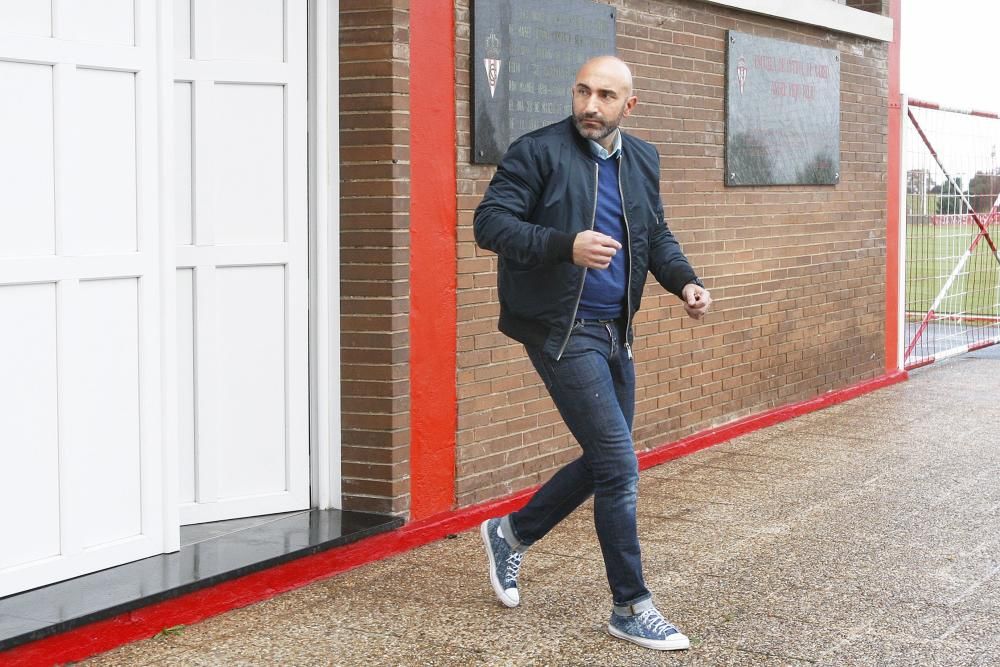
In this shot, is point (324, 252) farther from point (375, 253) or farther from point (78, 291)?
point (78, 291)

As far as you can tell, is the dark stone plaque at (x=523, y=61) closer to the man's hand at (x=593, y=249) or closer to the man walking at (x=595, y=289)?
the man walking at (x=595, y=289)

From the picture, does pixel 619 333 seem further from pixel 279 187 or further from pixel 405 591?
pixel 279 187

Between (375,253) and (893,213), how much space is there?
649 cm

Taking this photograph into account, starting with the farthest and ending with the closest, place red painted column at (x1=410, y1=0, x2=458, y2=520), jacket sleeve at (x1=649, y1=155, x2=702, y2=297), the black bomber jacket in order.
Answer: red painted column at (x1=410, y1=0, x2=458, y2=520) < jacket sleeve at (x1=649, y1=155, x2=702, y2=297) < the black bomber jacket

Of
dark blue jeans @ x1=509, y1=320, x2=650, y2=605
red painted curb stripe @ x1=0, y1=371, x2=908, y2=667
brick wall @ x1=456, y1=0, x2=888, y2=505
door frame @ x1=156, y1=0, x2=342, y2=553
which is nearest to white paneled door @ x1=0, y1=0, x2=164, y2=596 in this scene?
red painted curb stripe @ x1=0, y1=371, x2=908, y2=667

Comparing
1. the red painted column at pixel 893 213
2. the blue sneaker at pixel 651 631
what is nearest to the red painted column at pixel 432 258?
the blue sneaker at pixel 651 631

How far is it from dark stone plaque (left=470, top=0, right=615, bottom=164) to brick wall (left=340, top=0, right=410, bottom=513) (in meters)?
0.59

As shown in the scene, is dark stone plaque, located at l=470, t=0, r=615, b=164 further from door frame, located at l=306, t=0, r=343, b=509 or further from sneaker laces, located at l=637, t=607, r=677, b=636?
sneaker laces, located at l=637, t=607, r=677, b=636

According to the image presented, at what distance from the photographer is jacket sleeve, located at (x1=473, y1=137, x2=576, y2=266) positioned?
4672mm

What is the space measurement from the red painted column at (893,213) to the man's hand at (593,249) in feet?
24.4

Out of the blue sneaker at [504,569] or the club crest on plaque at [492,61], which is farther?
the club crest on plaque at [492,61]

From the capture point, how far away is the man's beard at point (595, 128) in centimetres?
495

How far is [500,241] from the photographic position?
476 cm

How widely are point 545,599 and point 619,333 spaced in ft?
3.54
